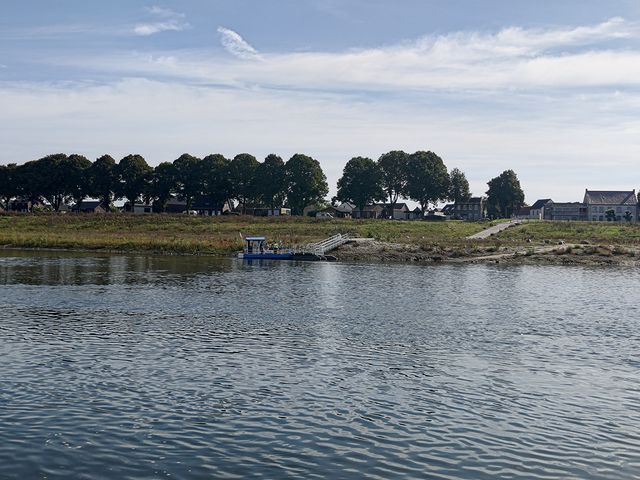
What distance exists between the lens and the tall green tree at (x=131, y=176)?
7180 inches

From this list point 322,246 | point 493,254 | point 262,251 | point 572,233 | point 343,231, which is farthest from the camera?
point 572,233

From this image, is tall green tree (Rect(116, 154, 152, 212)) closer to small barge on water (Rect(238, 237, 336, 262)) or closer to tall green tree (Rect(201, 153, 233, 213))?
tall green tree (Rect(201, 153, 233, 213))

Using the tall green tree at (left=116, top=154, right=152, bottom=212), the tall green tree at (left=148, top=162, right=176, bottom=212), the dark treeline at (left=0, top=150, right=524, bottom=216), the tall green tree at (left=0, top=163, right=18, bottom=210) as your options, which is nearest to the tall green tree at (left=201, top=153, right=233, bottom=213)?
the dark treeline at (left=0, top=150, right=524, bottom=216)

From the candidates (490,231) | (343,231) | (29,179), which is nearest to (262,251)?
(343,231)

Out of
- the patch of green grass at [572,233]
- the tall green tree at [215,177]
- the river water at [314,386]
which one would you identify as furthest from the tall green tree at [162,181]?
the river water at [314,386]

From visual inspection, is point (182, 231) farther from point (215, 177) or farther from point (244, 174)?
point (244, 174)

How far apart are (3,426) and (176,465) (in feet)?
22.5

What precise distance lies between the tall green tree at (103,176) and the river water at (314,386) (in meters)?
127

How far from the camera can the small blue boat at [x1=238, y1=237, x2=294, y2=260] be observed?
10262 cm

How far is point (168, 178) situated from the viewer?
18525 centimetres

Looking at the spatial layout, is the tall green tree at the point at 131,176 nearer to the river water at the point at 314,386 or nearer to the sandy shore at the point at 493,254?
the sandy shore at the point at 493,254

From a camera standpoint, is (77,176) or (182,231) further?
(77,176)

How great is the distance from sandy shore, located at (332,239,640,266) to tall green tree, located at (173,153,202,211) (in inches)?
3260

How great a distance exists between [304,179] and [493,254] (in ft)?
278
